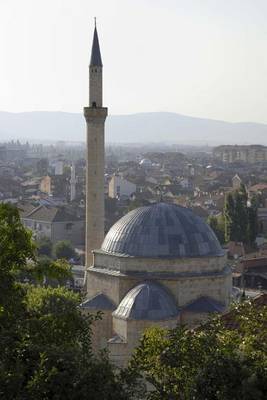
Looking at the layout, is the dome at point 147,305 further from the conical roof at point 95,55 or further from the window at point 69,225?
the window at point 69,225

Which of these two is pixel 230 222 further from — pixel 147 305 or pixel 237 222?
pixel 147 305

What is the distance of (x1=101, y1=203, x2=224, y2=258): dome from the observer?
2034 centimetres

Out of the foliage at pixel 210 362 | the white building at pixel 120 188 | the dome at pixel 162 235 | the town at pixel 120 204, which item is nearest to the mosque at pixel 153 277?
the dome at pixel 162 235

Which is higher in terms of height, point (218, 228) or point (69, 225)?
point (218, 228)

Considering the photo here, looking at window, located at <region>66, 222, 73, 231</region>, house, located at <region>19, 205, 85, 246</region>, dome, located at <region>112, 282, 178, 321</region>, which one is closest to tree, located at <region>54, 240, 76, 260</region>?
house, located at <region>19, 205, 85, 246</region>

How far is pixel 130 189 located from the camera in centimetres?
7806

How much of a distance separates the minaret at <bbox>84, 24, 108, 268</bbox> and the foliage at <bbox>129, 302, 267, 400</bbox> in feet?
46.4

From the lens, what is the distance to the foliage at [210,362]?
8.92 meters

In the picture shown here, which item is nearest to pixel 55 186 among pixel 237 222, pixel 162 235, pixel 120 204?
pixel 120 204

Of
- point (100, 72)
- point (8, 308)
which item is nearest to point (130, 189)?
point (100, 72)

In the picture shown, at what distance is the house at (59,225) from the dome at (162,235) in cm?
2711

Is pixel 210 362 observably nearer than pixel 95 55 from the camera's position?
Yes

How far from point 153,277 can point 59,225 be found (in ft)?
96.2

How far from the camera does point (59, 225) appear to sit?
48.9 meters
